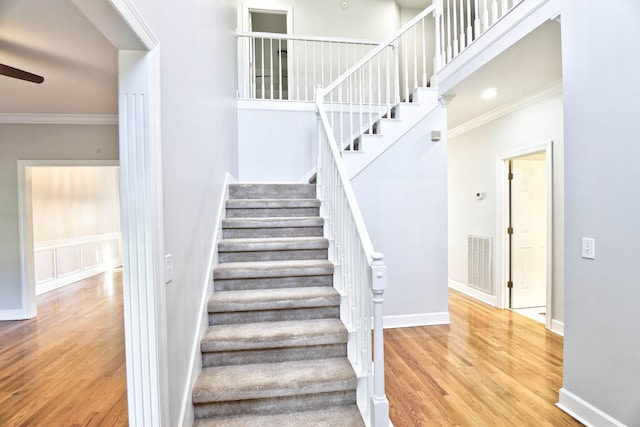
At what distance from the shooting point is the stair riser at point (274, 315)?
217 centimetres

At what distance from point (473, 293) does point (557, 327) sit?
127cm

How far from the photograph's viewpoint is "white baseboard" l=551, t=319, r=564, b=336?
3121 millimetres

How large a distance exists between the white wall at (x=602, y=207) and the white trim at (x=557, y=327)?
1.48 metres

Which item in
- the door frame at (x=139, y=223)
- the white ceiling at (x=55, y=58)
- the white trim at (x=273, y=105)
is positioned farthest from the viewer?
the white trim at (x=273, y=105)

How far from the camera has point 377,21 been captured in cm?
510

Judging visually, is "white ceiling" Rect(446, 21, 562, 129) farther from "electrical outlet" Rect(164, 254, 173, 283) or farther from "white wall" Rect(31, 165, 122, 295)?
"white wall" Rect(31, 165, 122, 295)

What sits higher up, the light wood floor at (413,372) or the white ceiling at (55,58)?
the white ceiling at (55,58)

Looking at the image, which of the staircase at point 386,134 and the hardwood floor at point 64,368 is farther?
the staircase at point 386,134

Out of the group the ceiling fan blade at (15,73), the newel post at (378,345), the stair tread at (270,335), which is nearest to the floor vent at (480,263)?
the stair tread at (270,335)

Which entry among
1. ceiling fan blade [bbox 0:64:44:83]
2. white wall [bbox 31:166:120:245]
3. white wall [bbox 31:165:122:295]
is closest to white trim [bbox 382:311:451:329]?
ceiling fan blade [bbox 0:64:44:83]

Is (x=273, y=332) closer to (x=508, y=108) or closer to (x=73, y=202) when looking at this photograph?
(x=508, y=108)

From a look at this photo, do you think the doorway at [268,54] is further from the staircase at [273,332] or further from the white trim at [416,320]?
the white trim at [416,320]

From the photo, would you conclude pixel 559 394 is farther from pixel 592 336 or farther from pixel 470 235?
pixel 470 235

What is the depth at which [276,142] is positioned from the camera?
4.09 m
